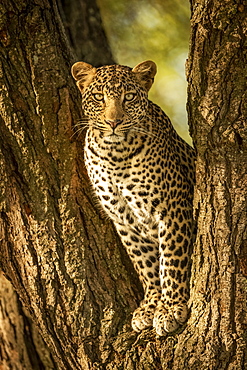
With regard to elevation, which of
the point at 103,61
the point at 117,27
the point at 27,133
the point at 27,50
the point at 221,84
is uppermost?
the point at 117,27

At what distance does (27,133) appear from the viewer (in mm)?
6527

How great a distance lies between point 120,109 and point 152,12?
19.9ft

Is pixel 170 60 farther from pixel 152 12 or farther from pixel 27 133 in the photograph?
pixel 27 133

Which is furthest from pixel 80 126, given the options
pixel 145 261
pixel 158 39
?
pixel 158 39

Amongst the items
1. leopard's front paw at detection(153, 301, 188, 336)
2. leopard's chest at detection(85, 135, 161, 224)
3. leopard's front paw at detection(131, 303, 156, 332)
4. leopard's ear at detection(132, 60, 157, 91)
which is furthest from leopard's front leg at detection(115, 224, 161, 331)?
leopard's ear at detection(132, 60, 157, 91)

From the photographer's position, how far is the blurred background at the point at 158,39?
38.5 ft

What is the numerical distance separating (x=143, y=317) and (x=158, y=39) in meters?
6.43

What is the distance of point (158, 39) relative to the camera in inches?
469

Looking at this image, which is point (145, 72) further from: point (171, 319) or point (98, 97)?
point (171, 319)

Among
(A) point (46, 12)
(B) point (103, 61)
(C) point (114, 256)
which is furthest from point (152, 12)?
(C) point (114, 256)

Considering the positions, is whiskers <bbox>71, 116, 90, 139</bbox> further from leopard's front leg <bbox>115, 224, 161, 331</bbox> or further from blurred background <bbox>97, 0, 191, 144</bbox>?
blurred background <bbox>97, 0, 191, 144</bbox>

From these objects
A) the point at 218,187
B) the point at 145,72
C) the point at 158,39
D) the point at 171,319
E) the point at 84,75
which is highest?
the point at 158,39

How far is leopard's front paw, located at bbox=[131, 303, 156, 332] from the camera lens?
645 cm

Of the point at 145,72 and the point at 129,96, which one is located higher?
the point at 145,72
